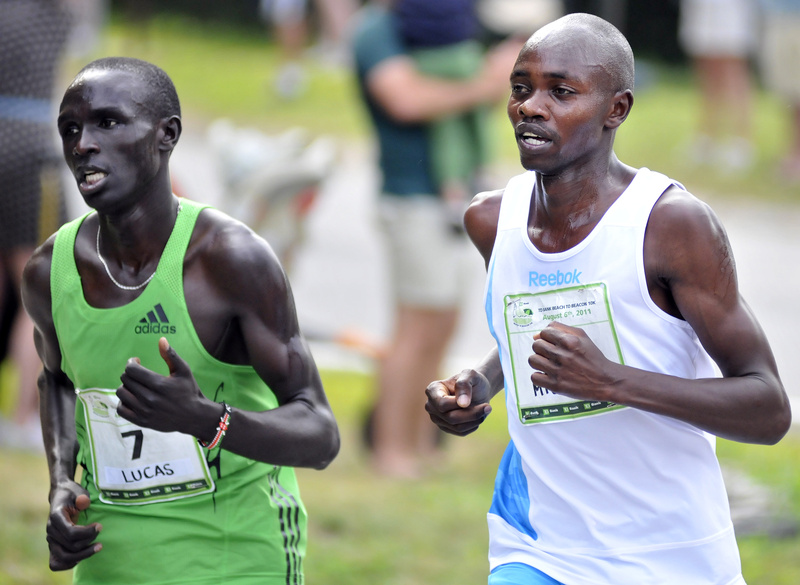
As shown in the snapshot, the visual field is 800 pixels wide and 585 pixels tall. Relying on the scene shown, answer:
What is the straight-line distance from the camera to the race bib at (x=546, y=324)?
270 cm

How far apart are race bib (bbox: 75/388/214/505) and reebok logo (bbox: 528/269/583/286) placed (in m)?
0.84

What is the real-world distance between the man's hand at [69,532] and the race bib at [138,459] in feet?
0.30

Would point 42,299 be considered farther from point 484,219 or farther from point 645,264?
point 645,264

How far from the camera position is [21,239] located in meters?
5.91

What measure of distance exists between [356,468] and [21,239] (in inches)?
75.6

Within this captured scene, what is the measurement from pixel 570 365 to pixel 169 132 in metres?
1.08

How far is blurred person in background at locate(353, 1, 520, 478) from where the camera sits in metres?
5.72

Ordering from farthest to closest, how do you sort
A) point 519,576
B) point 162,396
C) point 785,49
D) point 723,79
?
point 723,79 → point 785,49 → point 519,576 → point 162,396

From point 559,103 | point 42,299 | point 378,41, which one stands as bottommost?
point 42,299

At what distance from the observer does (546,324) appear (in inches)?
109

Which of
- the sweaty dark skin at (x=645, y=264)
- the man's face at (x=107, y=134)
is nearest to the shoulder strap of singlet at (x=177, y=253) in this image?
the man's face at (x=107, y=134)

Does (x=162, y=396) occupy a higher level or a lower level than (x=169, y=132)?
lower

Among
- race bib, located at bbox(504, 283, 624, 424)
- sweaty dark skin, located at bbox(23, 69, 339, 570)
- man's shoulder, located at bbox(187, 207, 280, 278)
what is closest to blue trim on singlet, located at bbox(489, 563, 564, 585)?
race bib, located at bbox(504, 283, 624, 424)

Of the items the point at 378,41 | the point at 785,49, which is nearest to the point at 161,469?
the point at 378,41
